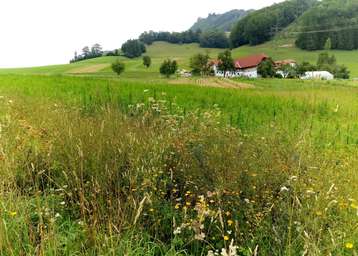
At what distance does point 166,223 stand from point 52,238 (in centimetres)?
105

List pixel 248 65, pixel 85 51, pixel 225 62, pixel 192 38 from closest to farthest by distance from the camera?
1. pixel 225 62
2. pixel 248 65
3. pixel 192 38
4. pixel 85 51

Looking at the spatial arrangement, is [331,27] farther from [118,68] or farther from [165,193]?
[165,193]

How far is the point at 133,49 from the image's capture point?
372 ft

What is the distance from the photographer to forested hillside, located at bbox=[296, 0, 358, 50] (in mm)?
100125

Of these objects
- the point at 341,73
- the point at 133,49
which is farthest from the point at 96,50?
the point at 341,73

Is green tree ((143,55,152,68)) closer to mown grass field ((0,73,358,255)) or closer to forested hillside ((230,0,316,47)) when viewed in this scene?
forested hillside ((230,0,316,47))

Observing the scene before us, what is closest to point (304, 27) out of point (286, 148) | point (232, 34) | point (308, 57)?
point (308, 57)

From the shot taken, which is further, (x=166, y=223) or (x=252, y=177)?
(x=252, y=177)

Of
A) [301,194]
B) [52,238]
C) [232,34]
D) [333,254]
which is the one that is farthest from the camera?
[232,34]

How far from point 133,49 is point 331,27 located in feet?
212

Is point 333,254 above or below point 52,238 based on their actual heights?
below

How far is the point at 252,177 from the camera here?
3.17 meters

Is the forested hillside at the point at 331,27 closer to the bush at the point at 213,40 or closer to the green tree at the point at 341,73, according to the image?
the green tree at the point at 341,73

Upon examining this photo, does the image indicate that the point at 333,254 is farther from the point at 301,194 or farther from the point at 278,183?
the point at 278,183
